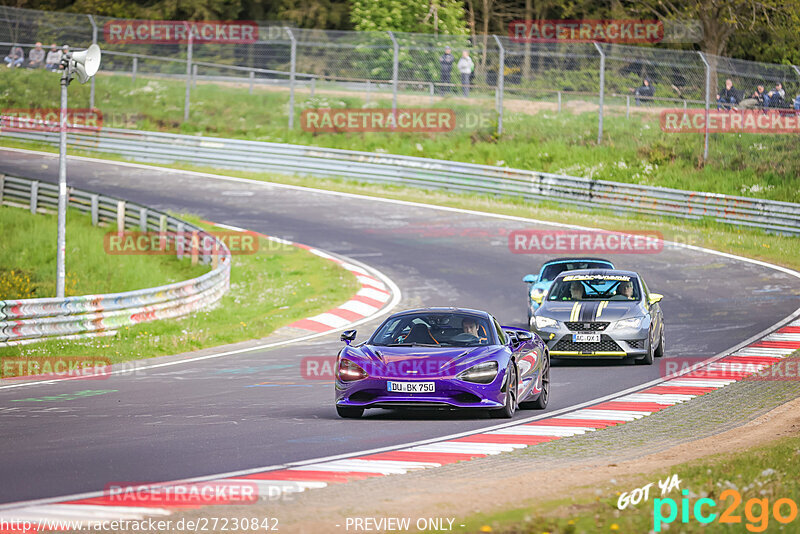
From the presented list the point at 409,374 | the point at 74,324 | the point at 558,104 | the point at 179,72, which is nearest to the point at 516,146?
the point at 558,104

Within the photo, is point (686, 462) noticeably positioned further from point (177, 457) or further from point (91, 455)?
point (91, 455)

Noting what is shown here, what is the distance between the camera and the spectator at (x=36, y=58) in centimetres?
4276

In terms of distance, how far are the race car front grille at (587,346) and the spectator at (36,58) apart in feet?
100

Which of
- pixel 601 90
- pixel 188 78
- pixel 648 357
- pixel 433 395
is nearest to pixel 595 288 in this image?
pixel 648 357

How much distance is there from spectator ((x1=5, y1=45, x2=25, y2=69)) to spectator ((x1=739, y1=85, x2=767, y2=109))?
997 inches

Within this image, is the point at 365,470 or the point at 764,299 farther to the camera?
the point at 764,299

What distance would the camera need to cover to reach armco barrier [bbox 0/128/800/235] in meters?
31.8

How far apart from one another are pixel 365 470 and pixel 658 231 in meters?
23.6

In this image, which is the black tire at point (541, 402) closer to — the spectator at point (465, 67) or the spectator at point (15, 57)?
the spectator at point (465, 67)

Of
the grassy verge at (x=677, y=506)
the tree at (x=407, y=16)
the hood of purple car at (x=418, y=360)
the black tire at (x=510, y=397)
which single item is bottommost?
the black tire at (x=510, y=397)

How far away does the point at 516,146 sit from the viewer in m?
39.4

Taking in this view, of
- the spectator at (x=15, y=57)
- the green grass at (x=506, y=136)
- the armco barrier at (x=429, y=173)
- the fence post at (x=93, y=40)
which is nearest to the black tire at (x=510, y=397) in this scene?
the armco barrier at (x=429, y=173)

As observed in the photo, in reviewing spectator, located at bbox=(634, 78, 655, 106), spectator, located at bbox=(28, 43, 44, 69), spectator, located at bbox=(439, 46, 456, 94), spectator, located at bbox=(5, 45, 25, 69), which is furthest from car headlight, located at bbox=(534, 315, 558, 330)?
spectator, located at bbox=(5, 45, 25, 69)

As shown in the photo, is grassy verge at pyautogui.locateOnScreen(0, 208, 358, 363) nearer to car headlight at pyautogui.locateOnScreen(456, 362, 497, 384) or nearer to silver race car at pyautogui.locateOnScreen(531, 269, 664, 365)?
silver race car at pyautogui.locateOnScreen(531, 269, 664, 365)
